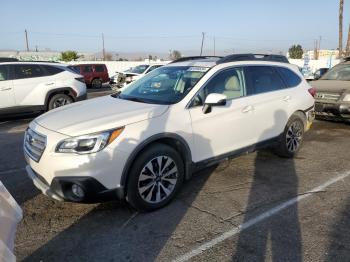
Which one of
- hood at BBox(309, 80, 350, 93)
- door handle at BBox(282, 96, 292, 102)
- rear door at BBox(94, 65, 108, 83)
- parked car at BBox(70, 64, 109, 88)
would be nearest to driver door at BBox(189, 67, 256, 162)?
door handle at BBox(282, 96, 292, 102)

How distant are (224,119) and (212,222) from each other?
55.0 inches

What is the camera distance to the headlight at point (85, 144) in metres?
3.61

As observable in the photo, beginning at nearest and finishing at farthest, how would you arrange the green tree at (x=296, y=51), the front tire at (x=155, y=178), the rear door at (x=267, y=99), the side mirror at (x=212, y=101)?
the front tire at (x=155, y=178) → the side mirror at (x=212, y=101) → the rear door at (x=267, y=99) → the green tree at (x=296, y=51)

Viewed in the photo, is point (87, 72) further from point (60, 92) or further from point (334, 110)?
point (334, 110)

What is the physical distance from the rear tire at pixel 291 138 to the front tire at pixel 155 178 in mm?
2289

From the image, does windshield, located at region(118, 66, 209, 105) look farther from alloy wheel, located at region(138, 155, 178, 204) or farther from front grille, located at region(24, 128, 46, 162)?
front grille, located at region(24, 128, 46, 162)

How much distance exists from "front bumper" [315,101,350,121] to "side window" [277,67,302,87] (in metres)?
2.17

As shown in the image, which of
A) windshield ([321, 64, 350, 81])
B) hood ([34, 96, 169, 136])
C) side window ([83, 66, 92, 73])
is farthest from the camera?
side window ([83, 66, 92, 73])

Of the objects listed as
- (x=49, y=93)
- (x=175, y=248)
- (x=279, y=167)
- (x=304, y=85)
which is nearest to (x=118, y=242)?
(x=175, y=248)

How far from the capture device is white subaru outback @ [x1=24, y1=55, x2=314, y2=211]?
3646 millimetres

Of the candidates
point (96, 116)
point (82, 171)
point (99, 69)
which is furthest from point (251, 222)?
point (99, 69)

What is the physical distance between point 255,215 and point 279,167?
6.06ft

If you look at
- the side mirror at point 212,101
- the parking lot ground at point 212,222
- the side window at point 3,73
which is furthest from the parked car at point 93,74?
the side mirror at point 212,101

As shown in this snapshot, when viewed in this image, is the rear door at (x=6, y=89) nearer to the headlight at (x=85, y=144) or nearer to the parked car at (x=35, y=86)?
the parked car at (x=35, y=86)
